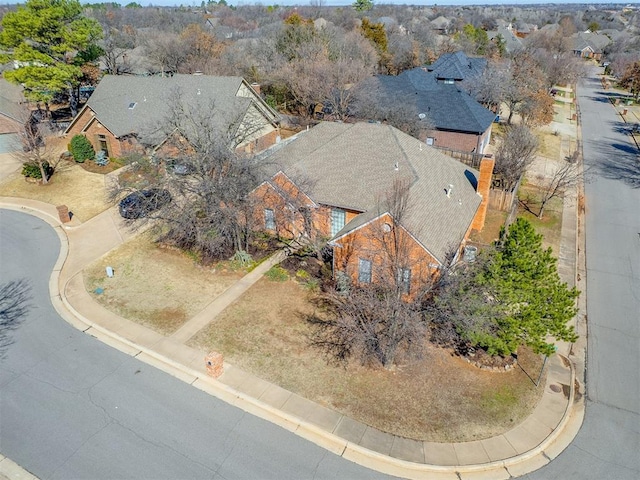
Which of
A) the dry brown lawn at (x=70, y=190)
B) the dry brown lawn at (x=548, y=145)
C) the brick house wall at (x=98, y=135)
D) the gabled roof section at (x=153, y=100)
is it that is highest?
the gabled roof section at (x=153, y=100)

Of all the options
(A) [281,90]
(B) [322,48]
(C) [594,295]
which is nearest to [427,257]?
(C) [594,295]

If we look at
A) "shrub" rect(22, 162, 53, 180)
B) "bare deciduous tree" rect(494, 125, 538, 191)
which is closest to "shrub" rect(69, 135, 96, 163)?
"shrub" rect(22, 162, 53, 180)

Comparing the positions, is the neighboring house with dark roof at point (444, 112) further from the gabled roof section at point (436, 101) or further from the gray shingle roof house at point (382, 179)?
the gray shingle roof house at point (382, 179)

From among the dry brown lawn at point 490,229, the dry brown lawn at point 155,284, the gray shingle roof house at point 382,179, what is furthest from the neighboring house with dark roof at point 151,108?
the dry brown lawn at point 490,229

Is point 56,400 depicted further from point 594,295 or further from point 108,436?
point 594,295

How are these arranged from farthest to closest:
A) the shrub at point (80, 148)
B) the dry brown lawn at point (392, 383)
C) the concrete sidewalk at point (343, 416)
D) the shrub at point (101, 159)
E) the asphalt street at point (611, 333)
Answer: the shrub at point (101, 159), the shrub at point (80, 148), the dry brown lawn at point (392, 383), the asphalt street at point (611, 333), the concrete sidewalk at point (343, 416)

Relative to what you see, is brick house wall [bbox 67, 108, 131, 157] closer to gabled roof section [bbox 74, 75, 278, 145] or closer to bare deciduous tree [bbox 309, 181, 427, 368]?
gabled roof section [bbox 74, 75, 278, 145]
